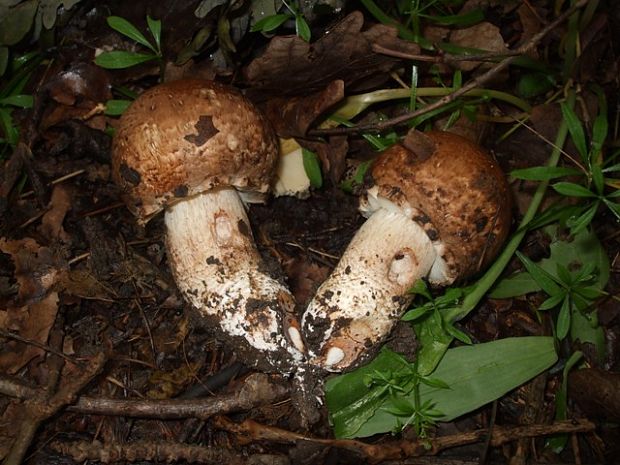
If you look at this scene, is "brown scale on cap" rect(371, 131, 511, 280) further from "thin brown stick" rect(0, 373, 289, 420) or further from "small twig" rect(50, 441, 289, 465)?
"small twig" rect(50, 441, 289, 465)

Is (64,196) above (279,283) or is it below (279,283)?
above

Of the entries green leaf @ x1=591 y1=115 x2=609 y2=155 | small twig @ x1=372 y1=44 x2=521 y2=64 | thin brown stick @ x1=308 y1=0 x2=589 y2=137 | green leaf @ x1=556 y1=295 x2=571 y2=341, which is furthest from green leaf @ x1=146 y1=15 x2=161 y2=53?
green leaf @ x1=556 y1=295 x2=571 y2=341

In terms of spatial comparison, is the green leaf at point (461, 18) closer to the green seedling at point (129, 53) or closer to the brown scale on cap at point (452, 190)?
the brown scale on cap at point (452, 190)

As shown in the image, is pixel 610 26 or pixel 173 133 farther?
pixel 610 26

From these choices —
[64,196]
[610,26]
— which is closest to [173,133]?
[64,196]

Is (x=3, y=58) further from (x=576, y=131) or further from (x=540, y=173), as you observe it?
(x=576, y=131)

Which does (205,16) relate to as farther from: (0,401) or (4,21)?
(0,401)
